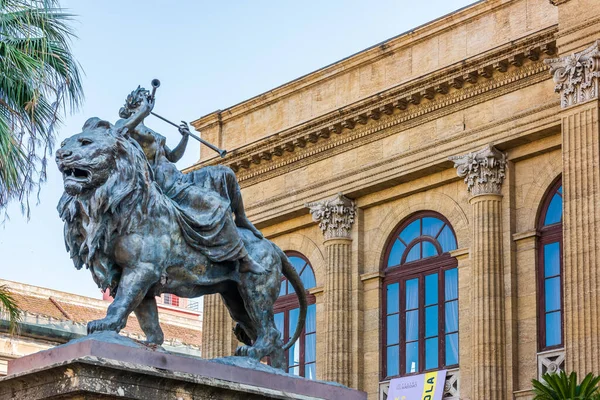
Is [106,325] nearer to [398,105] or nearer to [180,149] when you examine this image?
[180,149]

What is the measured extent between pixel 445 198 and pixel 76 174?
22066 mm

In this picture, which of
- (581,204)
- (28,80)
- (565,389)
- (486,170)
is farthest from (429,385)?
(28,80)

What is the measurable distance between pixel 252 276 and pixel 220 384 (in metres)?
1.32

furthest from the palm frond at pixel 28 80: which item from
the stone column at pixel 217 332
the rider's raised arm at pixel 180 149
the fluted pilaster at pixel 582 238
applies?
the stone column at pixel 217 332

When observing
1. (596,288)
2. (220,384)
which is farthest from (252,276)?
(596,288)

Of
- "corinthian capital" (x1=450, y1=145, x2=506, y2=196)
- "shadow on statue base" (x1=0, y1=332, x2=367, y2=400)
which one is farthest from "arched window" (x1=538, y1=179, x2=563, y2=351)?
"shadow on statue base" (x1=0, y1=332, x2=367, y2=400)

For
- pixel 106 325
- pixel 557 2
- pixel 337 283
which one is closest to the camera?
pixel 106 325

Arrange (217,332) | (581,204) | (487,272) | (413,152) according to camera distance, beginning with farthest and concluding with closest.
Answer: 1. (217,332)
2. (413,152)
3. (487,272)
4. (581,204)

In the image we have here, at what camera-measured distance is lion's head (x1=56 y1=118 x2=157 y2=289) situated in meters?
9.65

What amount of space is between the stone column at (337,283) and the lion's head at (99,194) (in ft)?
74.3

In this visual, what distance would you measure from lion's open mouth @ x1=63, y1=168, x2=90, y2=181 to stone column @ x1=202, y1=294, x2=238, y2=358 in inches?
1034

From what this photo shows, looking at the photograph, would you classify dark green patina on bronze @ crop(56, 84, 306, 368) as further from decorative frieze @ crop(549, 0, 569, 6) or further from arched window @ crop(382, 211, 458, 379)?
arched window @ crop(382, 211, 458, 379)

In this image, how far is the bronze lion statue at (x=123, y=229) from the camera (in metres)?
9.66

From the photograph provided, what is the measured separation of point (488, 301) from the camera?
28.6 metres
